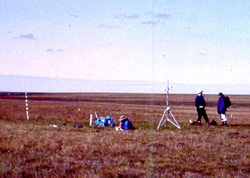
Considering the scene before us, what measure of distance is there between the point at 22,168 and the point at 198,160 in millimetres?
4731

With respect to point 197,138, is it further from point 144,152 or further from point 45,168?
point 45,168

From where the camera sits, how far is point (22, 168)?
833 centimetres

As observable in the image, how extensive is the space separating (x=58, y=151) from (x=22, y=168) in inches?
93.5

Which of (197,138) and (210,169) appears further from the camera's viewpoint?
(197,138)

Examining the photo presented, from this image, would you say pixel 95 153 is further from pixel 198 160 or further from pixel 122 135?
pixel 122 135

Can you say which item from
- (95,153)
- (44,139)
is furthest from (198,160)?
(44,139)

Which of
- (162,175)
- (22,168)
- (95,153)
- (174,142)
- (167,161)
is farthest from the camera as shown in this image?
(174,142)

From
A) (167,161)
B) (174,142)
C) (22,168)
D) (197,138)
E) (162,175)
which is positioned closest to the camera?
(162,175)

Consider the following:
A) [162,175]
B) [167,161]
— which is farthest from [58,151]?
[162,175]

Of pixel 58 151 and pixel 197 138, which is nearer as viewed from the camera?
pixel 58 151

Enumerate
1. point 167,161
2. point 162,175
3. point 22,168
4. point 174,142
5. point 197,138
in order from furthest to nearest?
point 197,138
point 174,142
point 167,161
point 22,168
point 162,175

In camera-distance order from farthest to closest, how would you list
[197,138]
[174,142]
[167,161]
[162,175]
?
[197,138]
[174,142]
[167,161]
[162,175]

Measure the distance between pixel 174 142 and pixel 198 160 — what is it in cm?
311

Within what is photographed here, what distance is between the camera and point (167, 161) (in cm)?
938
